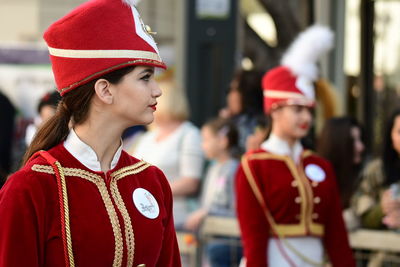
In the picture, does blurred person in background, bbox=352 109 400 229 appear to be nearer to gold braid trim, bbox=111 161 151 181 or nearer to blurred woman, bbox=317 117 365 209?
blurred woman, bbox=317 117 365 209

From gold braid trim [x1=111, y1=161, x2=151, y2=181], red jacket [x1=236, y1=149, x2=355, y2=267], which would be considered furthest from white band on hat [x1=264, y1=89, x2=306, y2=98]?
gold braid trim [x1=111, y1=161, x2=151, y2=181]

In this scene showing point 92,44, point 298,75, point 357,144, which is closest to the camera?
point 92,44

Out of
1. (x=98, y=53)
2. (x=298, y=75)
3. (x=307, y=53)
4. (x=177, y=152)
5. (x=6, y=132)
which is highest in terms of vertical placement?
(x=98, y=53)

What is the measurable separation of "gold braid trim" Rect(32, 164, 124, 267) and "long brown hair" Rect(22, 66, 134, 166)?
154 millimetres

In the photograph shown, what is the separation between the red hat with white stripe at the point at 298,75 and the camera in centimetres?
531

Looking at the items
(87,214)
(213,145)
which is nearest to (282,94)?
(213,145)

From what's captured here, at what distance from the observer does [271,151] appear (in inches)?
207

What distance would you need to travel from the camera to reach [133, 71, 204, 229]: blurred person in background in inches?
266

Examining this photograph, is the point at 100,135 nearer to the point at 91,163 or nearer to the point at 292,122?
the point at 91,163

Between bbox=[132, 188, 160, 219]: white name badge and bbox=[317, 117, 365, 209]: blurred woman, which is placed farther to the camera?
bbox=[317, 117, 365, 209]: blurred woman

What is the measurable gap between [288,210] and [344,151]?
1.36 meters

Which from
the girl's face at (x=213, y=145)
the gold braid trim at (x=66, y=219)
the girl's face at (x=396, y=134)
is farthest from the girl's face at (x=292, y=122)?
the gold braid trim at (x=66, y=219)

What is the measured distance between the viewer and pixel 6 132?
725cm

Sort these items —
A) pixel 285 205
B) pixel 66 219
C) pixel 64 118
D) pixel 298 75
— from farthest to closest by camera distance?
pixel 298 75 < pixel 285 205 < pixel 64 118 < pixel 66 219
